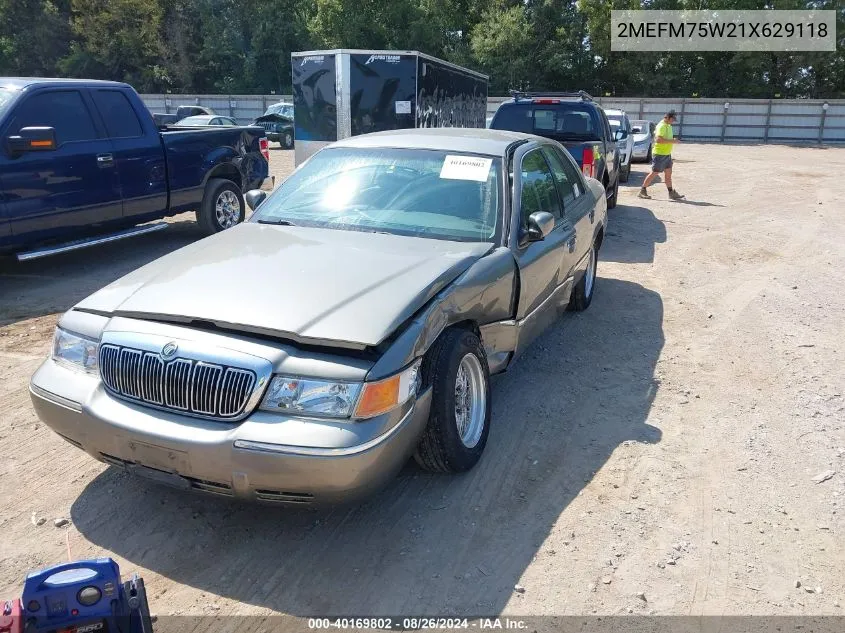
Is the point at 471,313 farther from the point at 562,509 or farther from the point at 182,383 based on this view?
the point at 182,383

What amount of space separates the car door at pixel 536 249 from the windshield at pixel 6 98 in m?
5.23

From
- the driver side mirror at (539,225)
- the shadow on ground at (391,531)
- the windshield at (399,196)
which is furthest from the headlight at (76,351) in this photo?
the driver side mirror at (539,225)

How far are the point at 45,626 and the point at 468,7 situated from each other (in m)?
43.8

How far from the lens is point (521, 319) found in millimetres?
4520

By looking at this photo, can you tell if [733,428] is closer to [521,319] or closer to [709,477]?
[709,477]

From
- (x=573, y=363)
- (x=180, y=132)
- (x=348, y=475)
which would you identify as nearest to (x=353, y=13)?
(x=180, y=132)

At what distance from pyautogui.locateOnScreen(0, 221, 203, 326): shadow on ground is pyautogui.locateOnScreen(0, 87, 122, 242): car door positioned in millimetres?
564

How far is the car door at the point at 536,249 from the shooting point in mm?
4477

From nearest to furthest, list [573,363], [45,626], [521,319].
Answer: [45,626] < [521,319] < [573,363]

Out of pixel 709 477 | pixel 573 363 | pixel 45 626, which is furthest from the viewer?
pixel 573 363

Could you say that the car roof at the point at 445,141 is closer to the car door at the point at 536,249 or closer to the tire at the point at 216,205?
the car door at the point at 536,249

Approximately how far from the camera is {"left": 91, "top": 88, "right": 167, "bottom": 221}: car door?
313 inches

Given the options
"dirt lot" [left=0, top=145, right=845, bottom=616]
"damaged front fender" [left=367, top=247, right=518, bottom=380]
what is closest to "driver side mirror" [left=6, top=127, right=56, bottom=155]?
"dirt lot" [left=0, top=145, right=845, bottom=616]

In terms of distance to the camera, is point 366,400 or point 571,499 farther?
point 571,499
